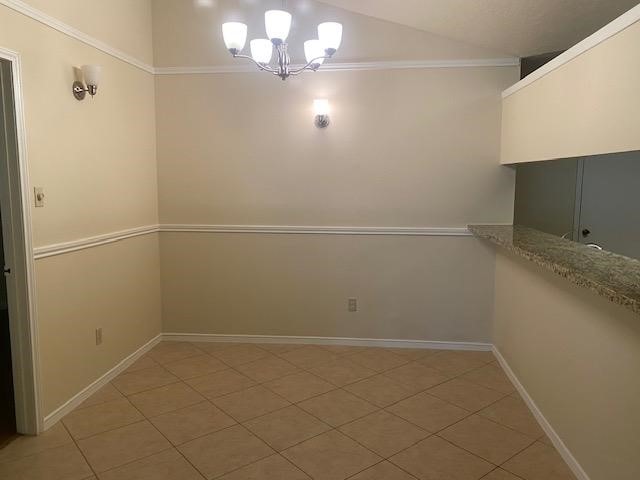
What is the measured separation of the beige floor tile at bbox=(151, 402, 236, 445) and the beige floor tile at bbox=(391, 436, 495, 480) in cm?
111

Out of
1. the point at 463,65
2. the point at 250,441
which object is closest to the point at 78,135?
the point at 250,441

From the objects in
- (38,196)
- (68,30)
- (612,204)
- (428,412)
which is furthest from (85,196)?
(612,204)

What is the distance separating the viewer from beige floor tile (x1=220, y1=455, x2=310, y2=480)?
7.48 feet

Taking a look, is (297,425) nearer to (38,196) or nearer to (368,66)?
(38,196)

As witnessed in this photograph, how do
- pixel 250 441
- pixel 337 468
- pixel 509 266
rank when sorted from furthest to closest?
pixel 509 266 → pixel 250 441 → pixel 337 468

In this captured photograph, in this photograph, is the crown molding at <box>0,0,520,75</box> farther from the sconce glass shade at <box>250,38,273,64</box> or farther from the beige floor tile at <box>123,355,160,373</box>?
the beige floor tile at <box>123,355,160,373</box>

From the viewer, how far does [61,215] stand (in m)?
2.82

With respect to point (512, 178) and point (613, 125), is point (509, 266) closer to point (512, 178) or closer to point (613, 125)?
point (512, 178)

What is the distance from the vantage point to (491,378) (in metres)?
3.45

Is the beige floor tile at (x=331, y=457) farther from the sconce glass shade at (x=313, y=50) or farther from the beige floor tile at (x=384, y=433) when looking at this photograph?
the sconce glass shade at (x=313, y=50)

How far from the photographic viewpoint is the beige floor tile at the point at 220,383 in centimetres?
324

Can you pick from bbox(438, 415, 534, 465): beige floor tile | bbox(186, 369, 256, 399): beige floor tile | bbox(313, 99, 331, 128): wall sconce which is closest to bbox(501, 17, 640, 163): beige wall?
bbox(313, 99, 331, 128): wall sconce

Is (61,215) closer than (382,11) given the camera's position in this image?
Yes

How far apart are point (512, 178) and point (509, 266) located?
0.80m
